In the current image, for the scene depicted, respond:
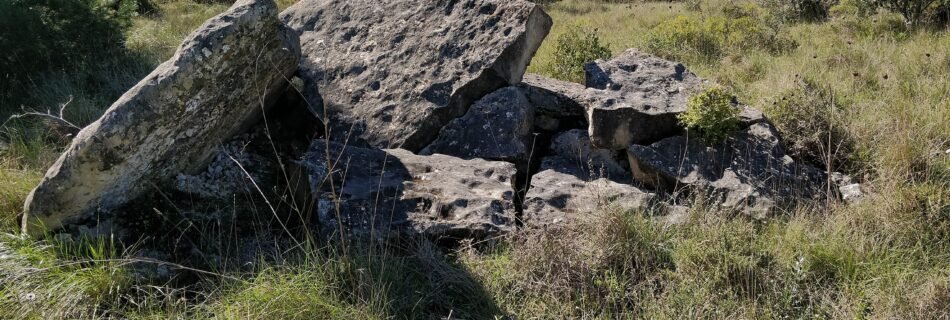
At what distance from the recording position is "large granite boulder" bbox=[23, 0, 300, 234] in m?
3.85

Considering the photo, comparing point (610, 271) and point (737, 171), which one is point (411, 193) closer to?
point (610, 271)

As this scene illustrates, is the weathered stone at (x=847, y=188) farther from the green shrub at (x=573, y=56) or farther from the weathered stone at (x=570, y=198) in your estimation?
the green shrub at (x=573, y=56)

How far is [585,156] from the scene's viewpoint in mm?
5047

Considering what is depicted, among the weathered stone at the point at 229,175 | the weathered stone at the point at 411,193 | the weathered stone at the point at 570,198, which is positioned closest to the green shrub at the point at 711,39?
the weathered stone at the point at 570,198

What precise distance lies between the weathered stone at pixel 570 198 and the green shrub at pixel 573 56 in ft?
8.42

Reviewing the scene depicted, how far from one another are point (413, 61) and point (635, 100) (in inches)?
73.0

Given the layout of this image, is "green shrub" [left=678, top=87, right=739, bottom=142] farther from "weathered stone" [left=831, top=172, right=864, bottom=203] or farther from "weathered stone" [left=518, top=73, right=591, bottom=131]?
"weathered stone" [left=518, top=73, right=591, bottom=131]

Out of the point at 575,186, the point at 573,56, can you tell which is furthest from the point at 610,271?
the point at 573,56

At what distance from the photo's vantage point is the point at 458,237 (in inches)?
159

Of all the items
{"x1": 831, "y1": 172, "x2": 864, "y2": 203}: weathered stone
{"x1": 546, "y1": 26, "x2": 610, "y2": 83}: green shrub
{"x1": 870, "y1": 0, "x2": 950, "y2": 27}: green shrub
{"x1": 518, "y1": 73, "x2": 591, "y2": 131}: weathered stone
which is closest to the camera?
{"x1": 831, "y1": 172, "x2": 864, "y2": 203}: weathered stone

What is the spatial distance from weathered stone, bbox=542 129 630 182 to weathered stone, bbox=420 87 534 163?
239 millimetres

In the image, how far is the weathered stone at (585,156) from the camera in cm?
486

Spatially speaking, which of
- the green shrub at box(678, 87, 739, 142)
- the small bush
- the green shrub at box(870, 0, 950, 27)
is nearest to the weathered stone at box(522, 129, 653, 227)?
the green shrub at box(678, 87, 739, 142)

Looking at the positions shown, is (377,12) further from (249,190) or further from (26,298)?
(26,298)
